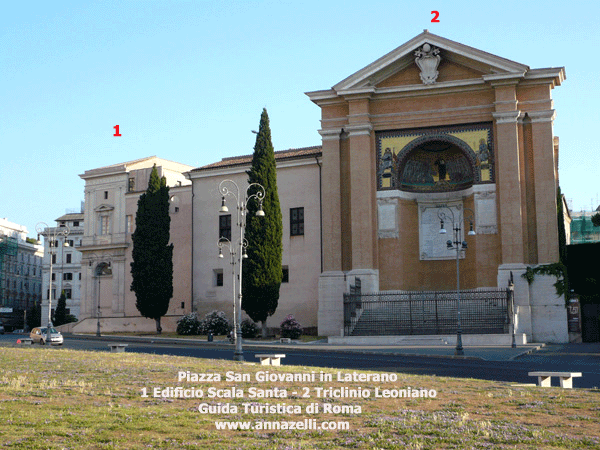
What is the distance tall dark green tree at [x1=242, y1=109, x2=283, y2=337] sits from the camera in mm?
43031

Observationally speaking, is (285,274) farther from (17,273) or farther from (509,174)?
(17,273)

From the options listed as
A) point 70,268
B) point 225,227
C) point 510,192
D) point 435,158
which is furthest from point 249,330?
point 70,268

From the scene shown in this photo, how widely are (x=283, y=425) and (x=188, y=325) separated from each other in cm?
3818

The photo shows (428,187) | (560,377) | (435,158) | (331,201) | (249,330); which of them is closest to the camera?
(560,377)

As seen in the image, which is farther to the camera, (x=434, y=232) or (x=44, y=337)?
(x=434, y=232)

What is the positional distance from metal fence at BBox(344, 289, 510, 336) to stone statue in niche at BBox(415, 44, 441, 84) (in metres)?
12.3

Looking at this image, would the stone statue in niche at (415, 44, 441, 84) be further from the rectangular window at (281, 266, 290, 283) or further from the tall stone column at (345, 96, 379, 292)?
the rectangular window at (281, 266, 290, 283)

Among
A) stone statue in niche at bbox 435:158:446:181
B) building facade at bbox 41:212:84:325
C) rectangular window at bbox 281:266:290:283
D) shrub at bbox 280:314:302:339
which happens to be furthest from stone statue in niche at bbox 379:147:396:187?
building facade at bbox 41:212:84:325

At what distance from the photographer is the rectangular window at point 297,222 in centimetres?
4866

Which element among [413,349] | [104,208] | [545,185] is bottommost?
[413,349]

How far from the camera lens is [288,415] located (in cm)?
1262

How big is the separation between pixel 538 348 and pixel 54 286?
77658mm

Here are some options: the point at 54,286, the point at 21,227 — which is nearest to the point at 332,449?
the point at 54,286

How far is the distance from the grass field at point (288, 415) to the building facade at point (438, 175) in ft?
78.1
